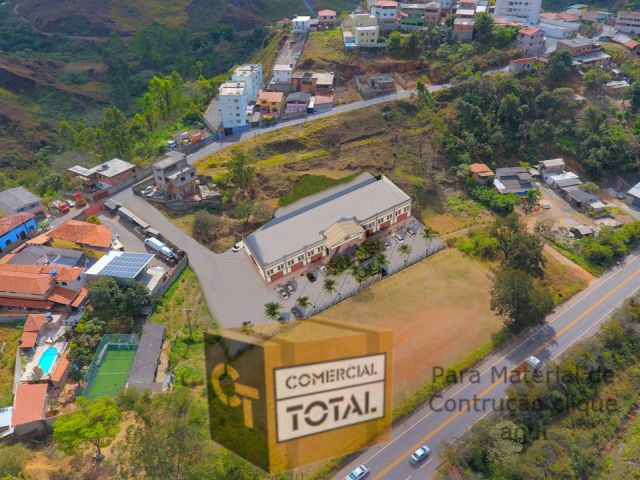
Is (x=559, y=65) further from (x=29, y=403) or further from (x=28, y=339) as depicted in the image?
(x=29, y=403)

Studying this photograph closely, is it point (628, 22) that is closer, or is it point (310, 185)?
point (310, 185)

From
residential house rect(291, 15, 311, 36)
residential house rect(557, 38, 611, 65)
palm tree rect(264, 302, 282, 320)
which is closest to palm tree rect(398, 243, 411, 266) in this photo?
palm tree rect(264, 302, 282, 320)

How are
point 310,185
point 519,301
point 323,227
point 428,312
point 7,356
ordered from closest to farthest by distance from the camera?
point 7,356, point 519,301, point 428,312, point 323,227, point 310,185

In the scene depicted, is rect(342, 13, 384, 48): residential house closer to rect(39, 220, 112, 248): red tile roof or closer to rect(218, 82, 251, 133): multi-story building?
rect(218, 82, 251, 133): multi-story building

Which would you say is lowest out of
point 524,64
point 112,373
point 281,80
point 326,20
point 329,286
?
point 112,373

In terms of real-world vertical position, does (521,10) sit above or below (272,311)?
above

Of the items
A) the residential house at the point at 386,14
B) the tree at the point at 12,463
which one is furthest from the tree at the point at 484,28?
the tree at the point at 12,463

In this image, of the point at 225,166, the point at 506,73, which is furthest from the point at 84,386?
the point at 506,73

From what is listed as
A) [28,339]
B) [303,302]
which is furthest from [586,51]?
[28,339]

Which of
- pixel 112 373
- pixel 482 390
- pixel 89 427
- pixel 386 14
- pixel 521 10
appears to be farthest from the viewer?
pixel 521 10
